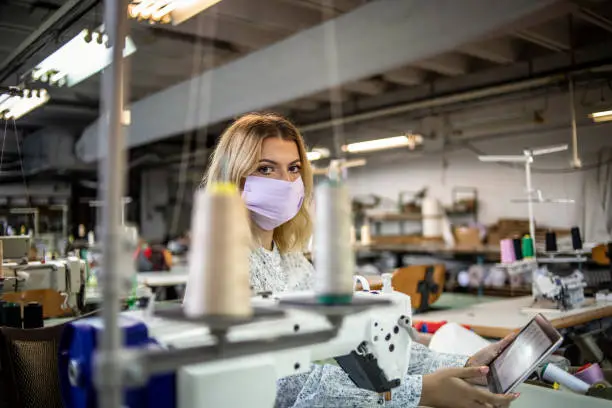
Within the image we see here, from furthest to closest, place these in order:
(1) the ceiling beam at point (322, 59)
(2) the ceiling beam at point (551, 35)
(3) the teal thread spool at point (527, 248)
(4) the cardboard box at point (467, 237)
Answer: (4) the cardboard box at point (467, 237), (2) the ceiling beam at point (551, 35), (1) the ceiling beam at point (322, 59), (3) the teal thread spool at point (527, 248)

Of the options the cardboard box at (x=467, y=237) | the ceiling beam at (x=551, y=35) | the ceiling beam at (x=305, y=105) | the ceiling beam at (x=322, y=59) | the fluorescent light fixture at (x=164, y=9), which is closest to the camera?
the fluorescent light fixture at (x=164, y=9)

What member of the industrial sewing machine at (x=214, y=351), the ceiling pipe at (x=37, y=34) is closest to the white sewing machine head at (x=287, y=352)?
the industrial sewing machine at (x=214, y=351)

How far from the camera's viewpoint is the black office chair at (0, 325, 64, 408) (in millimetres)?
1266

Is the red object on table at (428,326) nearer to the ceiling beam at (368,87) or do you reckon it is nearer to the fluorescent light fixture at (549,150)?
the fluorescent light fixture at (549,150)

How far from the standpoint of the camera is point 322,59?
406 cm

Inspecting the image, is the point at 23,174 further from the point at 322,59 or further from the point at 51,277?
the point at 322,59

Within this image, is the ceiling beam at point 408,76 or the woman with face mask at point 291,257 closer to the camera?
the woman with face mask at point 291,257

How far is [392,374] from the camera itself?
1.11 m

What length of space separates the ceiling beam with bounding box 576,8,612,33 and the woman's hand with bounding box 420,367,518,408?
185 centimetres

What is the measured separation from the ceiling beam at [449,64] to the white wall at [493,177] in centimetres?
67

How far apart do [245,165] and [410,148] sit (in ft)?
16.1

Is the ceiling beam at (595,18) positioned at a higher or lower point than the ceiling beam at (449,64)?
lower

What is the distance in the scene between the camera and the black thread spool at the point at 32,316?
61.2 inches

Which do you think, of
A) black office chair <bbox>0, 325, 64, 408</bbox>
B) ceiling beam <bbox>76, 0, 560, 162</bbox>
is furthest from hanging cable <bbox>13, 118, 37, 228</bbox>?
black office chair <bbox>0, 325, 64, 408</bbox>
